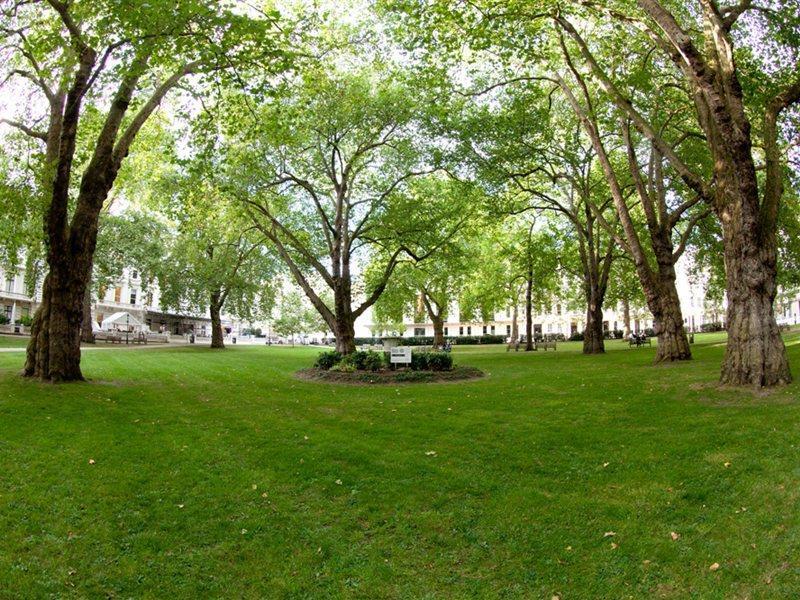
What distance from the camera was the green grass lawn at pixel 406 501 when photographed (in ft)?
14.5

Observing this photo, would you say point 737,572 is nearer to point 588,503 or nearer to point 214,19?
point 588,503

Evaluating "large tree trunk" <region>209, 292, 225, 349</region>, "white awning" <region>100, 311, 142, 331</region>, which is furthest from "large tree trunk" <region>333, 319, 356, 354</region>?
"white awning" <region>100, 311, 142, 331</region>

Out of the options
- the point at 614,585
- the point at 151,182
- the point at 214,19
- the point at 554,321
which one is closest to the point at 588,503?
the point at 614,585

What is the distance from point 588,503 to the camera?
5.70 meters

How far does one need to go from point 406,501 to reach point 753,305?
7.75 metres

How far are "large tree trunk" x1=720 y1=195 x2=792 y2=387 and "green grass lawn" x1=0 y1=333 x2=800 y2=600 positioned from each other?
716 mm

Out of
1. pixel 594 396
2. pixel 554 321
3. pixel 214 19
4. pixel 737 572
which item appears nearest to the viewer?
pixel 737 572

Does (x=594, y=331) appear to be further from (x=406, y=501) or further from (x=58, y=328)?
(x=406, y=501)

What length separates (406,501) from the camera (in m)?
5.88

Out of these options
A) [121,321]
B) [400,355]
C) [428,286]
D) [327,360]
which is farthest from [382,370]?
[121,321]

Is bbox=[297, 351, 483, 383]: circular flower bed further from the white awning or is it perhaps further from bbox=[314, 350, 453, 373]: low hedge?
the white awning

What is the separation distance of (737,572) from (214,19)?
10.7m

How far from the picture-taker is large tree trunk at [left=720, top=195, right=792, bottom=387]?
31.6 feet

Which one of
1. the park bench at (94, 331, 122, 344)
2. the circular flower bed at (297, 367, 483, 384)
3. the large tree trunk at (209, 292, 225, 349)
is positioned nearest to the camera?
the circular flower bed at (297, 367, 483, 384)
